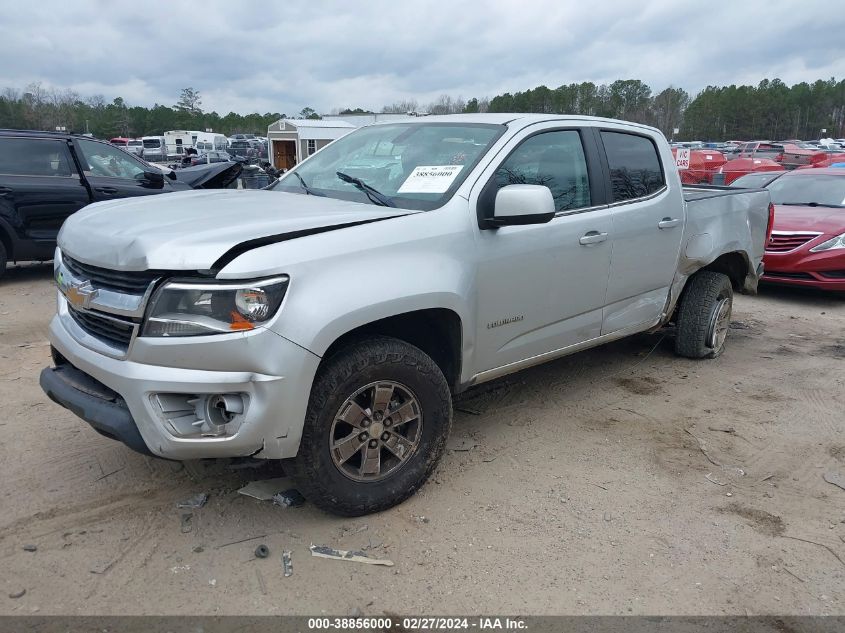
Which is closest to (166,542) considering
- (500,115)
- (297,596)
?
(297,596)

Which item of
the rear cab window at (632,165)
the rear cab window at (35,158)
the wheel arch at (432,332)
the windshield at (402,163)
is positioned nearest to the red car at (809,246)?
the rear cab window at (632,165)

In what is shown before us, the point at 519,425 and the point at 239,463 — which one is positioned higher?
the point at 239,463

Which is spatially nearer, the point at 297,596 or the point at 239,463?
the point at 297,596

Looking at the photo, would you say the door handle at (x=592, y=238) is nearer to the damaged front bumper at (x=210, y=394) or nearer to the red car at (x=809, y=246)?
the damaged front bumper at (x=210, y=394)

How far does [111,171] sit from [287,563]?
283 inches

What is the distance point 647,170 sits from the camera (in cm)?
460

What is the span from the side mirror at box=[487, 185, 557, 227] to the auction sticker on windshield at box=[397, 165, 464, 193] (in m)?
0.30

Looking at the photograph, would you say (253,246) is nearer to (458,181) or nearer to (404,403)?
(404,403)

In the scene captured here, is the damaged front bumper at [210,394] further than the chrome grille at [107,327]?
No

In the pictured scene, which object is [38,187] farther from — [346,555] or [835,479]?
[835,479]

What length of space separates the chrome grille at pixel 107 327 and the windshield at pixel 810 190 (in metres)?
8.98

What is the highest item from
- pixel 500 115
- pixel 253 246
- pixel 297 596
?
pixel 500 115

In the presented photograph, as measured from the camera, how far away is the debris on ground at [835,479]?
3.56 meters

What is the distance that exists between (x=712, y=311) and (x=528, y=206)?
2863mm
